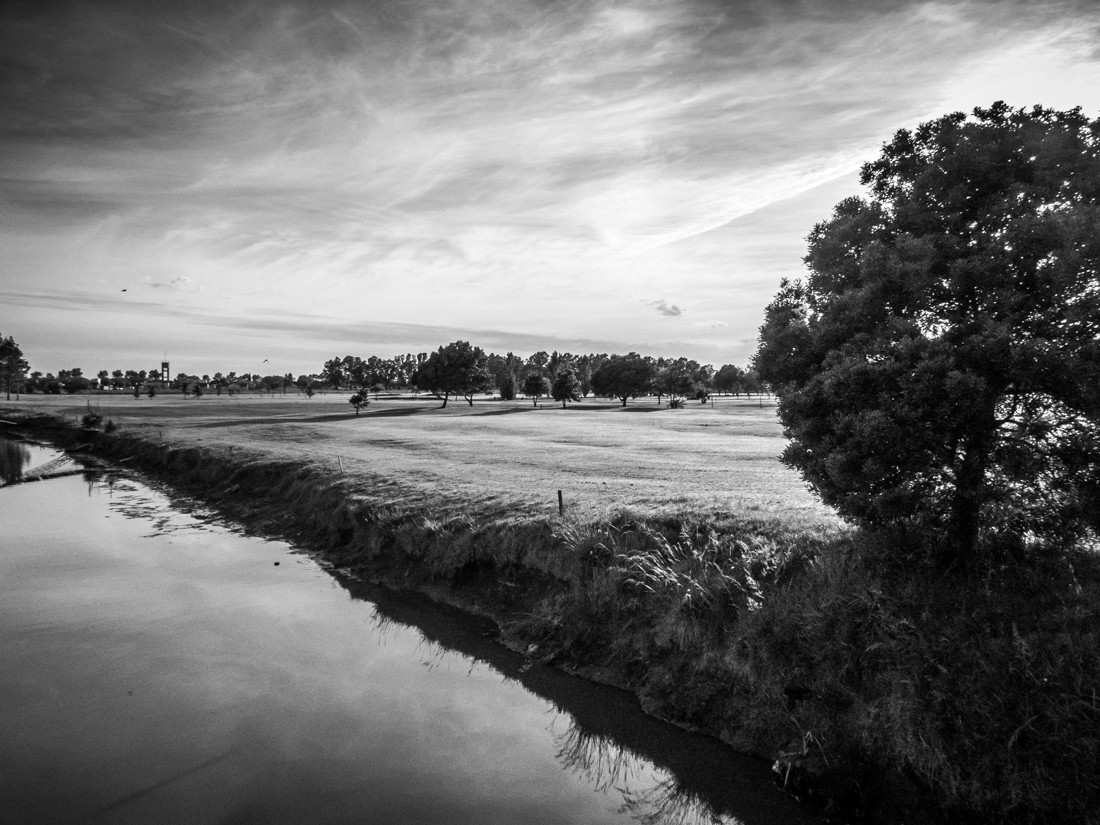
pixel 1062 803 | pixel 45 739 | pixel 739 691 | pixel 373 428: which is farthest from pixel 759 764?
pixel 373 428

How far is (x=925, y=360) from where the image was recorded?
872 cm

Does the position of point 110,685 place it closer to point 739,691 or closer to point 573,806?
point 573,806

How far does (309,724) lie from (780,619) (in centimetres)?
881

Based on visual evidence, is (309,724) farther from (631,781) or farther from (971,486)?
(971,486)

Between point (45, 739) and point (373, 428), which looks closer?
point (45, 739)

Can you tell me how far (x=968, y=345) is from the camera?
858 cm

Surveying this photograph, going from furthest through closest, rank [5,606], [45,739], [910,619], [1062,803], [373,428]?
[373,428]
[5,606]
[45,739]
[910,619]
[1062,803]

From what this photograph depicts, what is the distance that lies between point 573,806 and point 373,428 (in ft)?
161

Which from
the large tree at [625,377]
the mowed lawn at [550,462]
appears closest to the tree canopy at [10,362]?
the mowed lawn at [550,462]

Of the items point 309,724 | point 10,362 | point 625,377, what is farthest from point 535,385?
point 10,362

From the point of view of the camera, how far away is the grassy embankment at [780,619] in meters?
7.81

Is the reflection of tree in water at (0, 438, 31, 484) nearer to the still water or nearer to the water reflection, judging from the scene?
the still water

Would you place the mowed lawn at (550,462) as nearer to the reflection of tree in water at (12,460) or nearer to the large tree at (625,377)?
the reflection of tree in water at (12,460)

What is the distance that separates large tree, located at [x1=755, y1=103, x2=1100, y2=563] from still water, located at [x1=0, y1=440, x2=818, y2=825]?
546 centimetres
